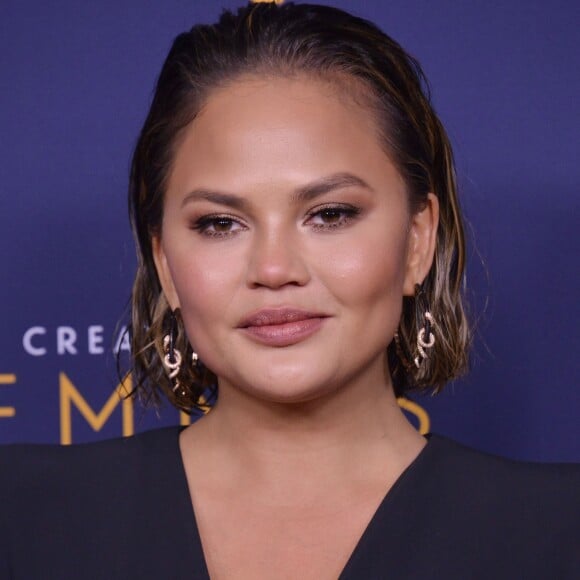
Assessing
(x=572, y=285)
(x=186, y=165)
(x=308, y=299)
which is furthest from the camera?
(x=572, y=285)

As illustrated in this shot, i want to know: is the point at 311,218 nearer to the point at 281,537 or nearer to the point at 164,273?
the point at 164,273

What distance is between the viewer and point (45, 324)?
192cm

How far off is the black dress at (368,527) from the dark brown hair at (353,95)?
16 cm

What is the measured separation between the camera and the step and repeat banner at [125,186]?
1.91 meters

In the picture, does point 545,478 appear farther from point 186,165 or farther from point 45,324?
point 45,324

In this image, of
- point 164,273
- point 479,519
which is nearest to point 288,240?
point 164,273

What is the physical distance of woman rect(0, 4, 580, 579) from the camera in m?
1.34

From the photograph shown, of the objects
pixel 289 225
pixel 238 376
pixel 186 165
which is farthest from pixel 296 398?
pixel 186 165

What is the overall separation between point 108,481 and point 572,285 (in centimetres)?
84

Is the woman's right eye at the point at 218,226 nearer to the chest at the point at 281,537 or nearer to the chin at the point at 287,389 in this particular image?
the chin at the point at 287,389

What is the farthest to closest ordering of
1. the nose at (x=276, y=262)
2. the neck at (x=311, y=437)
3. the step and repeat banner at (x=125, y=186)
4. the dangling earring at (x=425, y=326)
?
1. the step and repeat banner at (x=125, y=186)
2. the dangling earring at (x=425, y=326)
3. the neck at (x=311, y=437)
4. the nose at (x=276, y=262)

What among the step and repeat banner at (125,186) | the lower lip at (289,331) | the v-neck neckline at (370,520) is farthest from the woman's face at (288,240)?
the step and repeat banner at (125,186)

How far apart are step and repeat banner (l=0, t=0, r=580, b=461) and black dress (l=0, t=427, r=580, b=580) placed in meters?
0.43

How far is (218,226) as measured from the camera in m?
1.38
